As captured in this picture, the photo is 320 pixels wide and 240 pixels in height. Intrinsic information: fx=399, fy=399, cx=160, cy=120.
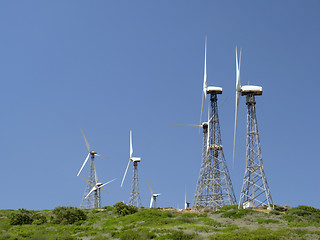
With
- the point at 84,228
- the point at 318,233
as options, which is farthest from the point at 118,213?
the point at 318,233

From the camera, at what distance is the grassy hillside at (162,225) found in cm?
3928

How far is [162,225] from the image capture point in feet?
155

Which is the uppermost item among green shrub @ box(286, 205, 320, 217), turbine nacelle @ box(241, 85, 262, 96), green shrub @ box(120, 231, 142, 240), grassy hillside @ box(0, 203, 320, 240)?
turbine nacelle @ box(241, 85, 262, 96)

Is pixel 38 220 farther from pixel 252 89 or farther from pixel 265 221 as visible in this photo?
pixel 252 89

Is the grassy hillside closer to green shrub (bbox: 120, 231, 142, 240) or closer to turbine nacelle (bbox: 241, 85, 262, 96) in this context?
green shrub (bbox: 120, 231, 142, 240)

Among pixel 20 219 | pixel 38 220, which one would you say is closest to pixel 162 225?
pixel 38 220

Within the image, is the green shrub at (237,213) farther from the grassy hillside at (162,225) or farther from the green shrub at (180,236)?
the green shrub at (180,236)

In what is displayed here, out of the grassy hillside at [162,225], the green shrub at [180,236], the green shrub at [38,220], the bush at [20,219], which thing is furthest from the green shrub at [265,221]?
the bush at [20,219]

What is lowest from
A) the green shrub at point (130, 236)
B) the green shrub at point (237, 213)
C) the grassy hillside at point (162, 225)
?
the green shrub at point (130, 236)

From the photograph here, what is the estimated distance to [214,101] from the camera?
74.1 meters

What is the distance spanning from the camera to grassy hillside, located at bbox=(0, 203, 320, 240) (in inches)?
1547

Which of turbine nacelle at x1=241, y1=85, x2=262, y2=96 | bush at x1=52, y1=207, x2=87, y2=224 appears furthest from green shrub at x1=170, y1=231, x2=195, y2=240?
turbine nacelle at x1=241, y1=85, x2=262, y2=96

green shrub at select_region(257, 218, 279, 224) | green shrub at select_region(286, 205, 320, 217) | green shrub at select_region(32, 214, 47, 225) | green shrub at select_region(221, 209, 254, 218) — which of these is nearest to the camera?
green shrub at select_region(257, 218, 279, 224)

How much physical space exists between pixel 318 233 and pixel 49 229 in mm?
32378
